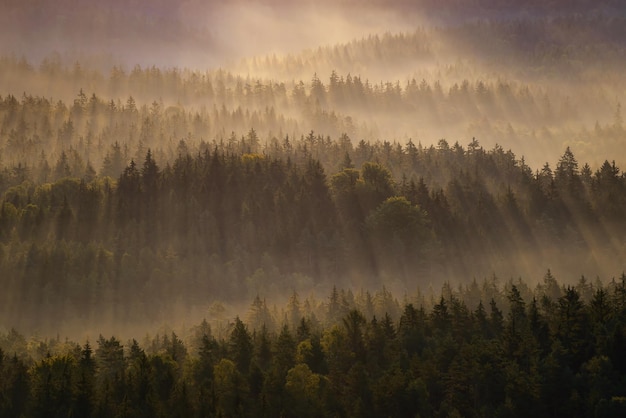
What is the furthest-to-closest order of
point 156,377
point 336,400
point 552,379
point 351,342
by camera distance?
point 351,342
point 156,377
point 336,400
point 552,379

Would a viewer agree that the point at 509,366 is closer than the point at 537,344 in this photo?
Yes

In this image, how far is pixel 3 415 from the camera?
140750mm

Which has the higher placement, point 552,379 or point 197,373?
point 197,373

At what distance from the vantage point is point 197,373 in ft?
492

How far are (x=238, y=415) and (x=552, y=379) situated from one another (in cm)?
4441

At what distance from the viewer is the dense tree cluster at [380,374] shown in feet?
417

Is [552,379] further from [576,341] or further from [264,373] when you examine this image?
[264,373]

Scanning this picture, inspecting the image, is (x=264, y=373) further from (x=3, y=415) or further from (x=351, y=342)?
(x=3, y=415)

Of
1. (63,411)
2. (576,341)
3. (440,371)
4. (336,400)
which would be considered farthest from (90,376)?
(576,341)

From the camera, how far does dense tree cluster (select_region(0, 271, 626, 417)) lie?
127 meters

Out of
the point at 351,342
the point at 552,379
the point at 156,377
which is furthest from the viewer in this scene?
the point at 351,342

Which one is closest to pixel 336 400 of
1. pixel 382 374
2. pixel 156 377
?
pixel 382 374

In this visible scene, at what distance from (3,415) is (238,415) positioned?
126 feet

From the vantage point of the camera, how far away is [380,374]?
143875 mm
